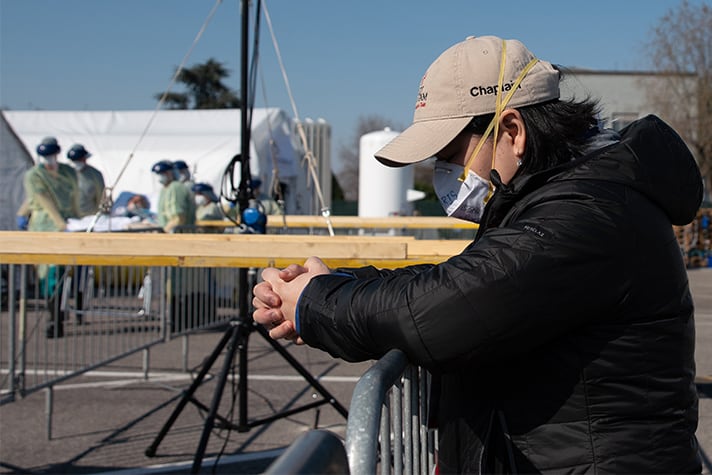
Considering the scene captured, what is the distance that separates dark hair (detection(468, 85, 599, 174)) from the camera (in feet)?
5.47

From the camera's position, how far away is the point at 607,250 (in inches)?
56.6

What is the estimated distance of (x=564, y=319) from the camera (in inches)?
56.4

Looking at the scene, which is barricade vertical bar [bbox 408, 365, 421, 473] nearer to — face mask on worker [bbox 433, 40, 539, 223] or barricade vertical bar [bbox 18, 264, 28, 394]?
face mask on worker [bbox 433, 40, 539, 223]

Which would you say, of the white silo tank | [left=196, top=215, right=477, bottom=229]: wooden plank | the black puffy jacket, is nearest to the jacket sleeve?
the black puffy jacket

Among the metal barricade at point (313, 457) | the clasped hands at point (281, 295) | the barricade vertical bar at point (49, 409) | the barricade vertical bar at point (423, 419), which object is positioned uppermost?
the clasped hands at point (281, 295)

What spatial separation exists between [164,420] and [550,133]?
464 centimetres

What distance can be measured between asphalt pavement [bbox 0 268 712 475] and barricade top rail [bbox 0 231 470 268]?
1.05m

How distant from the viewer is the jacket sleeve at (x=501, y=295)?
1403mm

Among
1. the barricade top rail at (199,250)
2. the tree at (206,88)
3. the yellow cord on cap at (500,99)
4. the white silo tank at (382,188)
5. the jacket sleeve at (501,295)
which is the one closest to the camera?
the jacket sleeve at (501,295)

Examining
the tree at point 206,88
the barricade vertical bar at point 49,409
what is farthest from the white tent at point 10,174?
the tree at point 206,88

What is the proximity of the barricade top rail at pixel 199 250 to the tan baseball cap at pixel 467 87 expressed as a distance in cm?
190

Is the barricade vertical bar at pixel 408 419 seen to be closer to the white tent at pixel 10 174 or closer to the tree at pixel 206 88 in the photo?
the white tent at pixel 10 174

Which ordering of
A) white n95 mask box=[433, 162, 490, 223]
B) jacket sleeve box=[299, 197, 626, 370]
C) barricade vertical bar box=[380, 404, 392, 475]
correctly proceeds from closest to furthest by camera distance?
jacket sleeve box=[299, 197, 626, 370] < barricade vertical bar box=[380, 404, 392, 475] < white n95 mask box=[433, 162, 490, 223]

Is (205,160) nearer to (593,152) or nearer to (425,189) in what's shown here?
(593,152)
